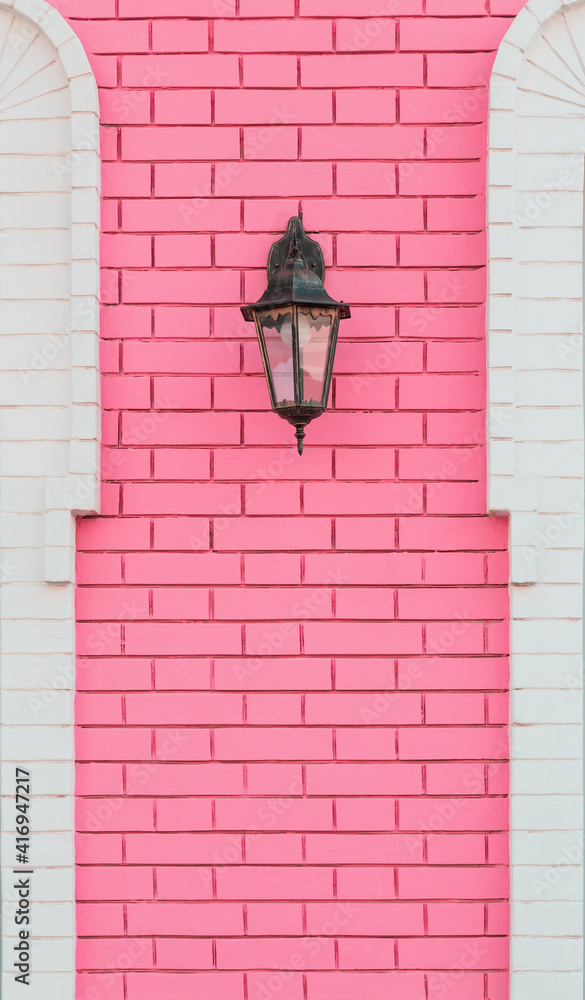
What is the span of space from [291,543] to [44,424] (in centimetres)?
104

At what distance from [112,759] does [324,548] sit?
1.13 metres

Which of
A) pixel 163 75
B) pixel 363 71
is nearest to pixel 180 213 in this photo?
pixel 163 75

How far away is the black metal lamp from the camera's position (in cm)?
296

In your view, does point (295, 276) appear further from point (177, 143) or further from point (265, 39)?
point (265, 39)

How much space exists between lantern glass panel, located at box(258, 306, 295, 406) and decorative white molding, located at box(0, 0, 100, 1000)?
0.69 meters

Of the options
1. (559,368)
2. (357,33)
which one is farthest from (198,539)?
(357,33)

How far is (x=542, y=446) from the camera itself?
10.6 ft

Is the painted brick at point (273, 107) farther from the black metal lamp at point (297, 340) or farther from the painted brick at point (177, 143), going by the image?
the black metal lamp at point (297, 340)

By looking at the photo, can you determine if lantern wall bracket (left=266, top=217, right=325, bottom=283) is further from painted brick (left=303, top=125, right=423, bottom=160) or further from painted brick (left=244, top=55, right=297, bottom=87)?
painted brick (left=244, top=55, right=297, bottom=87)

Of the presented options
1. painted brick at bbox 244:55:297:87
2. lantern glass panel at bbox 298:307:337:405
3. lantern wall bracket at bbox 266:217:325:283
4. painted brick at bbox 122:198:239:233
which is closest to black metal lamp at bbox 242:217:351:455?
lantern glass panel at bbox 298:307:337:405

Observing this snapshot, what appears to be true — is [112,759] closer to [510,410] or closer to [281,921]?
[281,921]

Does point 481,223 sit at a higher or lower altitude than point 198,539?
higher

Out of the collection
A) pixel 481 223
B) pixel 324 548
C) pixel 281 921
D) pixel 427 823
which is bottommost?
pixel 281 921

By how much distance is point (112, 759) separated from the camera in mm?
3229
